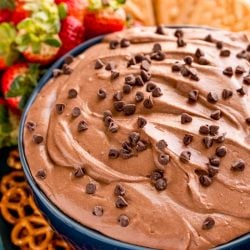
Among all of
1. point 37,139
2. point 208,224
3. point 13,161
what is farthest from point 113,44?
point 208,224

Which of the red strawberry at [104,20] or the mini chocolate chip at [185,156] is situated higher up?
the red strawberry at [104,20]

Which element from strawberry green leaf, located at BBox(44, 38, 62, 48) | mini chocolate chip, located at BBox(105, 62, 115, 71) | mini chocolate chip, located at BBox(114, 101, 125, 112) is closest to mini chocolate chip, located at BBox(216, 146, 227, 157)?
mini chocolate chip, located at BBox(114, 101, 125, 112)

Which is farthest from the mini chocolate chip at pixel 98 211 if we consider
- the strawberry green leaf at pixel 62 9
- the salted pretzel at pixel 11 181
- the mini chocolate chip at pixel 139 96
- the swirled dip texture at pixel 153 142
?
the strawberry green leaf at pixel 62 9

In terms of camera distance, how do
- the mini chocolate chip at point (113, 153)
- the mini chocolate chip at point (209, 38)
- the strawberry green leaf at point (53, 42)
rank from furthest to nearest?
the strawberry green leaf at point (53, 42) < the mini chocolate chip at point (209, 38) < the mini chocolate chip at point (113, 153)

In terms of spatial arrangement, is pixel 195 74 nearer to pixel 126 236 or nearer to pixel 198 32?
pixel 198 32

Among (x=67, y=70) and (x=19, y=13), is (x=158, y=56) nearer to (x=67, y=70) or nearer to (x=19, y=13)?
(x=67, y=70)

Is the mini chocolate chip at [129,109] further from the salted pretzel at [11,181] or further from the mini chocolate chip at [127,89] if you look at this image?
the salted pretzel at [11,181]
